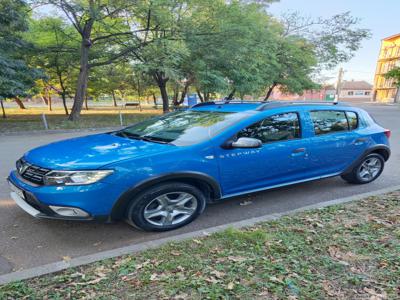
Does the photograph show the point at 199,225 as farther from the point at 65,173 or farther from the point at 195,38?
the point at 195,38

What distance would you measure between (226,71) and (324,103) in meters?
12.6

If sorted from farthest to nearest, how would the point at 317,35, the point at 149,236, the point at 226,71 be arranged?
1. the point at 317,35
2. the point at 226,71
3. the point at 149,236

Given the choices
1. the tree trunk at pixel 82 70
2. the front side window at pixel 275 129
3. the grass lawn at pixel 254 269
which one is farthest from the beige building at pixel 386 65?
the grass lawn at pixel 254 269

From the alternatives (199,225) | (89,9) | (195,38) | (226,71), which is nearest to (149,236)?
(199,225)

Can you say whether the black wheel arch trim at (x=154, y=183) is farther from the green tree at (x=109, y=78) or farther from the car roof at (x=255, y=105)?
the green tree at (x=109, y=78)

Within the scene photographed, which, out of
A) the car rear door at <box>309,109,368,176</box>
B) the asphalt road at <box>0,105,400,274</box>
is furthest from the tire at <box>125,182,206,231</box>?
the car rear door at <box>309,109,368,176</box>

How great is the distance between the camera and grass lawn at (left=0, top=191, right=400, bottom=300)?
87.6 inches

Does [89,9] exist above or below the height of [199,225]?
above

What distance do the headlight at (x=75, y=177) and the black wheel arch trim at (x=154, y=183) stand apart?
32 centimetres

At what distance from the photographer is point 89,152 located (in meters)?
3.14

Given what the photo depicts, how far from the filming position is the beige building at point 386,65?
6335 centimetres

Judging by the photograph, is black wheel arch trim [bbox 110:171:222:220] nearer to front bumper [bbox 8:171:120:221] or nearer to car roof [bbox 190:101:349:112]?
front bumper [bbox 8:171:120:221]

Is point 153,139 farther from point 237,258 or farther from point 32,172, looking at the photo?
point 237,258

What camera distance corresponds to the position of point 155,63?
1328 centimetres
